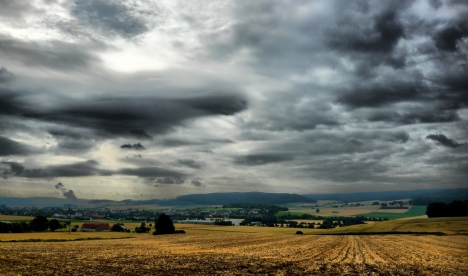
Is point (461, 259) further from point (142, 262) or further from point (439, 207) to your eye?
point (439, 207)

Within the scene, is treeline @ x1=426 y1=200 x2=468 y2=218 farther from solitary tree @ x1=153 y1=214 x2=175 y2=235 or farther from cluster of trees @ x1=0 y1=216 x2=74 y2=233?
cluster of trees @ x1=0 y1=216 x2=74 y2=233

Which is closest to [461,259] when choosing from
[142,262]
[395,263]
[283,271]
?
[395,263]

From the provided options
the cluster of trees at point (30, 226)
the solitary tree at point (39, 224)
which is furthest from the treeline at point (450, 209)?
the solitary tree at point (39, 224)

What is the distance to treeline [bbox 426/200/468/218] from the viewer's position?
142 m

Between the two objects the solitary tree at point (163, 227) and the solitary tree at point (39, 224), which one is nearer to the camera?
the solitary tree at point (163, 227)

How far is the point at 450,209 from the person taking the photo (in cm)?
14800

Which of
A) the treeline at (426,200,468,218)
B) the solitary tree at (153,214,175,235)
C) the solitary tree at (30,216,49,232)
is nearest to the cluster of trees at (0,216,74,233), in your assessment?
the solitary tree at (30,216,49,232)

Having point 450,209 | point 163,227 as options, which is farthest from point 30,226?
point 450,209

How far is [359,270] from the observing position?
32188mm

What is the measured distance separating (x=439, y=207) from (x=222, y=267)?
483 feet

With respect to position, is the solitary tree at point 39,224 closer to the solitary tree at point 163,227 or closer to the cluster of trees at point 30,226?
the cluster of trees at point 30,226

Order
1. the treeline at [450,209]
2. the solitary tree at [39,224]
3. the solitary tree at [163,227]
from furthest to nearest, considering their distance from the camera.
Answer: the treeline at [450,209]
the solitary tree at [39,224]
the solitary tree at [163,227]

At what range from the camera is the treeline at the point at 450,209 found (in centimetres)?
14225

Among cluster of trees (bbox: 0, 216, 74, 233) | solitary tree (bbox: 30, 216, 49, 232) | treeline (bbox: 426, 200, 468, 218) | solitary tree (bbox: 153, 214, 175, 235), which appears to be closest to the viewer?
cluster of trees (bbox: 0, 216, 74, 233)
